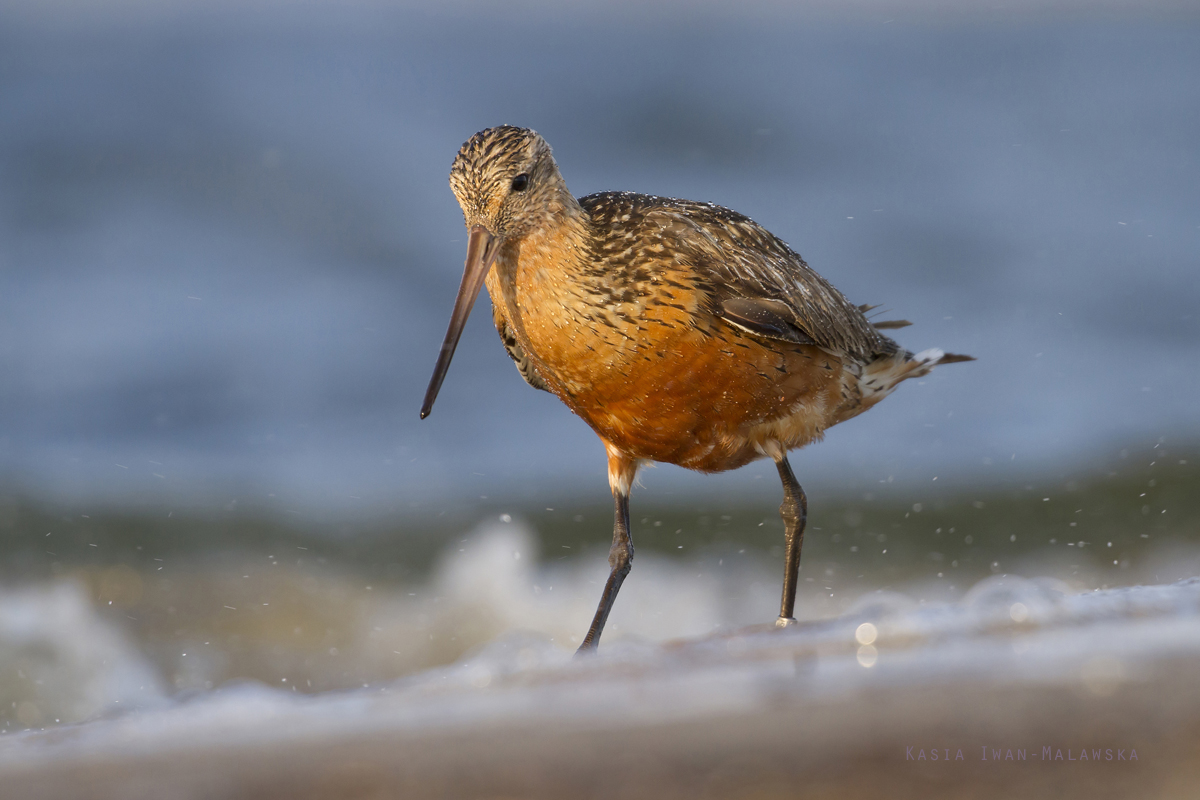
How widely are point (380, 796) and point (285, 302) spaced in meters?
12.2

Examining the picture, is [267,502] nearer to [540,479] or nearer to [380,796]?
[540,479]

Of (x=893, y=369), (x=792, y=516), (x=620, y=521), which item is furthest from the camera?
(x=893, y=369)

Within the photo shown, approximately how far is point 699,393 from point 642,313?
463 mm

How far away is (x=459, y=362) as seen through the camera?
13.5 meters

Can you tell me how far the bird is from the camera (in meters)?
4.93

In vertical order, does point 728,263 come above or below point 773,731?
above

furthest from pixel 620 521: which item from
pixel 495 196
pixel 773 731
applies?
pixel 773 731

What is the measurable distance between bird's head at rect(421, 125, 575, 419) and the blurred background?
384 cm

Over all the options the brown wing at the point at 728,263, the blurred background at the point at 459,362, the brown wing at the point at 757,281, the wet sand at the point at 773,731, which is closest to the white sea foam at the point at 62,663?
the blurred background at the point at 459,362

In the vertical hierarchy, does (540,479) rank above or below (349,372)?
below

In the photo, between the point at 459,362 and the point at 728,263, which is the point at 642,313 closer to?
the point at 728,263

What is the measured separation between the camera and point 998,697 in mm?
2137

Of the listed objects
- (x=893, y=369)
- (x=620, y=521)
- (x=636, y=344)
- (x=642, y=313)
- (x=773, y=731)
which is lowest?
(x=773, y=731)

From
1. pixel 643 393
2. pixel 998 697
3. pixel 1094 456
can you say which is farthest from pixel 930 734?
pixel 1094 456
